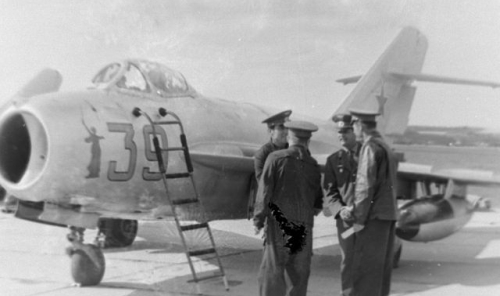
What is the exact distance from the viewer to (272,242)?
526 cm

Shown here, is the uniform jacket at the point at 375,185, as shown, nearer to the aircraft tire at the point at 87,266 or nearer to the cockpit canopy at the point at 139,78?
the cockpit canopy at the point at 139,78

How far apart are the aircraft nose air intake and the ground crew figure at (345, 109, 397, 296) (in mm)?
3208

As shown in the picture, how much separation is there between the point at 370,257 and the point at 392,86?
901 centimetres

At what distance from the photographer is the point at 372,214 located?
5004mm

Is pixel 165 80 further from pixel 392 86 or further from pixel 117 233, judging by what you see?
pixel 392 86

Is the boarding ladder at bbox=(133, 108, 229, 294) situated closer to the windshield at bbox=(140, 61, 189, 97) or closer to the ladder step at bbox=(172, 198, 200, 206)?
the ladder step at bbox=(172, 198, 200, 206)

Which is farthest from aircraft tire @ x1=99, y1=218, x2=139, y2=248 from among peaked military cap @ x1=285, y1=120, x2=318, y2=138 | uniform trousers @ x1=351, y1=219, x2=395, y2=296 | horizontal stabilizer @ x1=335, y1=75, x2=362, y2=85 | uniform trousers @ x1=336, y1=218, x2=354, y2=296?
horizontal stabilizer @ x1=335, y1=75, x2=362, y2=85

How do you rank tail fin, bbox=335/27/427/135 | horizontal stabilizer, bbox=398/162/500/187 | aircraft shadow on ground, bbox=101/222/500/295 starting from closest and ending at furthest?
aircraft shadow on ground, bbox=101/222/500/295 → horizontal stabilizer, bbox=398/162/500/187 → tail fin, bbox=335/27/427/135

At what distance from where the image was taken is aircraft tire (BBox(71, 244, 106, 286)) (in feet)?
22.3

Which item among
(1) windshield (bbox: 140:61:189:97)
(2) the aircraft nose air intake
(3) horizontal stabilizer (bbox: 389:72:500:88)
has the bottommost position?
(2) the aircraft nose air intake

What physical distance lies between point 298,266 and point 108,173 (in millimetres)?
2464

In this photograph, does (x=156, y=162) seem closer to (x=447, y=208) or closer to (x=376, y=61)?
(x=447, y=208)

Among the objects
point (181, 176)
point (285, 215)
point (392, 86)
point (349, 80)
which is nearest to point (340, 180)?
point (285, 215)

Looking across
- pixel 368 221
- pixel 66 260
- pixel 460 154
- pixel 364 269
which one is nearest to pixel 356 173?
pixel 368 221
